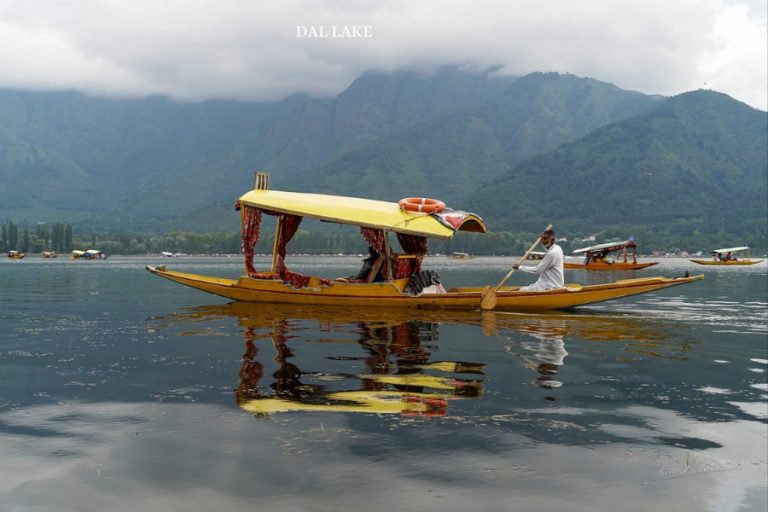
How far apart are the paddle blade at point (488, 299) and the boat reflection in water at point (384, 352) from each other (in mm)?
232

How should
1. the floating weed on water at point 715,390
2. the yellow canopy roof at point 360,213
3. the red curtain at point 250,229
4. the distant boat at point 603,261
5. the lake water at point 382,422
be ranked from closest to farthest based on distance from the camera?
the lake water at point 382,422 < the floating weed on water at point 715,390 < the yellow canopy roof at point 360,213 < the red curtain at point 250,229 < the distant boat at point 603,261

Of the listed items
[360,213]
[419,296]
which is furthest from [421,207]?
[419,296]

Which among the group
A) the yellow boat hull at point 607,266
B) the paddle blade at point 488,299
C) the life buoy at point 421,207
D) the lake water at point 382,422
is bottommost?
the lake water at point 382,422

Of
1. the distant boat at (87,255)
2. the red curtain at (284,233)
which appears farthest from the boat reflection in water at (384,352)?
the distant boat at (87,255)

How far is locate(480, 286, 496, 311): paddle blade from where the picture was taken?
71.3 feet

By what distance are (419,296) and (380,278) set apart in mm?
1924

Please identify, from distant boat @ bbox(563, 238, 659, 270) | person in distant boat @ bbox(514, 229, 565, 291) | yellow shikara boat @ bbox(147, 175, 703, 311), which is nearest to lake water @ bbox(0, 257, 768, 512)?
person in distant boat @ bbox(514, 229, 565, 291)

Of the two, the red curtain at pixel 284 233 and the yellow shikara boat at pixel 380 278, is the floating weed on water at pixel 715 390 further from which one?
the red curtain at pixel 284 233

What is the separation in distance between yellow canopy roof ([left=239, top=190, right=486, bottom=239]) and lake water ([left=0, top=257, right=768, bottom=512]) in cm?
605

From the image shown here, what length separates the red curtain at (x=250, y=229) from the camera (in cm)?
2472

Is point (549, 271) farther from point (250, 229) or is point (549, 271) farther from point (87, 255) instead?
point (87, 255)

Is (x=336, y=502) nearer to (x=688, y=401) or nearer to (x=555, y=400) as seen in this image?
(x=555, y=400)

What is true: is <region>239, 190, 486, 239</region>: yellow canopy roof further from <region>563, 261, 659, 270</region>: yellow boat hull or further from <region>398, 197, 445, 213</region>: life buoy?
<region>563, 261, 659, 270</region>: yellow boat hull

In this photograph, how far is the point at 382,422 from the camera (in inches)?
320
